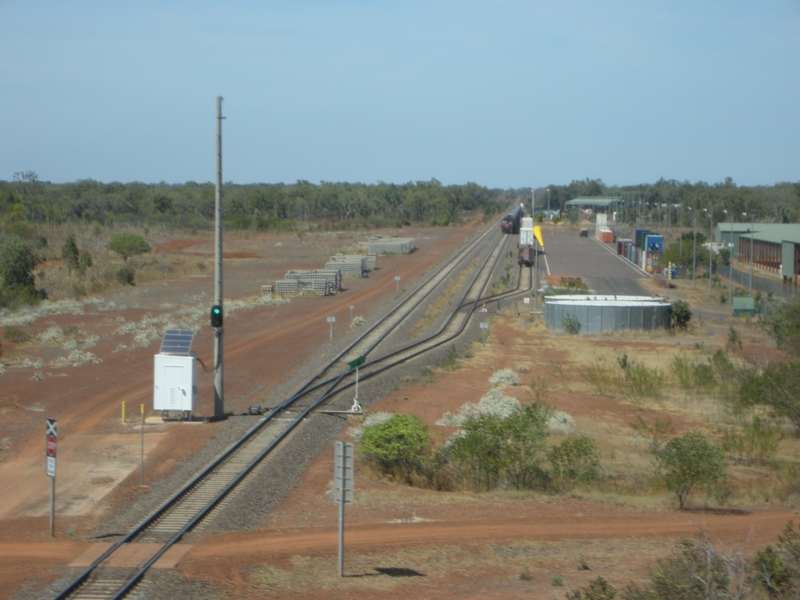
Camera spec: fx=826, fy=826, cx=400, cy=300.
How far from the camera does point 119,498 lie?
15.6m

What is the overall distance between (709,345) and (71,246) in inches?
1843

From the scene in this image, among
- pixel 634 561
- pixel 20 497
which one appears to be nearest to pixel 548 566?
pixel 634 561

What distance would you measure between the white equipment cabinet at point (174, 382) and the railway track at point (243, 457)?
1.99 metres

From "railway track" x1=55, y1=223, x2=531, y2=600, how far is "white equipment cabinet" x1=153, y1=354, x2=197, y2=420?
1991 mm

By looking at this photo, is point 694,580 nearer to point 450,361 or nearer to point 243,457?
point 243,457

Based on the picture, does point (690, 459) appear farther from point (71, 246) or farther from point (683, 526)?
point (71, 246)

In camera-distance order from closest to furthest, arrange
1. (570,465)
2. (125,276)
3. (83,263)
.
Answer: (570,465), (125,276), (83,263)

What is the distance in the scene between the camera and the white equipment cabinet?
2102 centimetres

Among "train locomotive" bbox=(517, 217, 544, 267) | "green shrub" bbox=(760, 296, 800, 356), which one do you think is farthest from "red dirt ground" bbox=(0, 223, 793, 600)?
"train locomotive" bbox=(517, 217, 544, 267)

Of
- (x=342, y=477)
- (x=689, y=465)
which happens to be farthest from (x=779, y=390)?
(x=342, y=477)

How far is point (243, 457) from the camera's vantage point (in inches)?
715

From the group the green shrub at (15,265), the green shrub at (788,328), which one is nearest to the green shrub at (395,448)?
the green shrub at (788,328)

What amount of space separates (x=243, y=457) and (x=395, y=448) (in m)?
3.38

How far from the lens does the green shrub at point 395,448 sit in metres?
17.8
